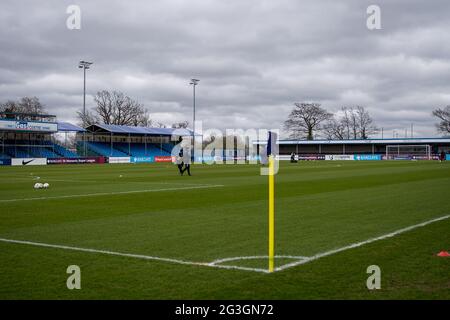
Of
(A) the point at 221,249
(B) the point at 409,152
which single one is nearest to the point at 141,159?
(B) the point at 409,152

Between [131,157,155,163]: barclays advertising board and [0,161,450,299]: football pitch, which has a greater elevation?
[131,157,155,163]: barclays advertising board

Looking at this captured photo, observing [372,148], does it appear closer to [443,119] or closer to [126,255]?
[443,119]

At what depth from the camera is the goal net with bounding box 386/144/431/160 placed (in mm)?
90875

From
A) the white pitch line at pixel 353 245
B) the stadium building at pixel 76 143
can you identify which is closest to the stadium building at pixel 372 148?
the stadium building at pixel 76 143

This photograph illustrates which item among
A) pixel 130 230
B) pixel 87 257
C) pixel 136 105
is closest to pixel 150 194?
pixel 130 230

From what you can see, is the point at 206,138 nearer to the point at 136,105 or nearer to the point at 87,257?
the point at 136,105

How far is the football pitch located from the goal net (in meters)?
79.3

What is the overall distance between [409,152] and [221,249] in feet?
304

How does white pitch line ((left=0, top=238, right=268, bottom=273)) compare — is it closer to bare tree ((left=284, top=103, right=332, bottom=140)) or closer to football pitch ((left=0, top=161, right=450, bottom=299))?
football pitch ((left=0, top=161, right=450, bottom=299))

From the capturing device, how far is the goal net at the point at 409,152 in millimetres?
90875

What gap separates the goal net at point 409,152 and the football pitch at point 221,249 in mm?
79325

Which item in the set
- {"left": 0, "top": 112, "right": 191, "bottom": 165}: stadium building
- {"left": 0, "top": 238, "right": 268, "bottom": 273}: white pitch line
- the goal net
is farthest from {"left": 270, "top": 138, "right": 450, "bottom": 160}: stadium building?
{"left": 0, "top": 238, "right": 268, "bottom": 273}: white pitch line

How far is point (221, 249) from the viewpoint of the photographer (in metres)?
8.75
